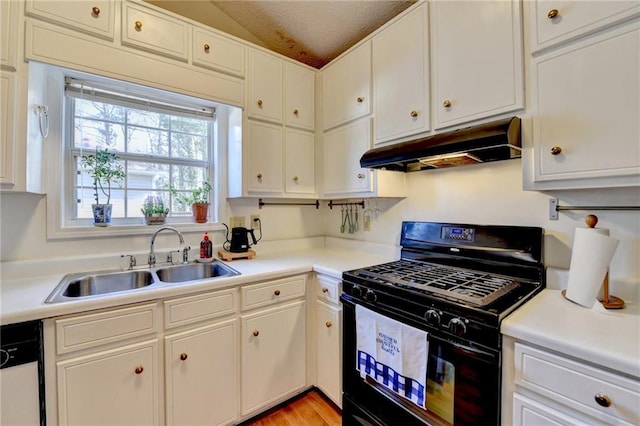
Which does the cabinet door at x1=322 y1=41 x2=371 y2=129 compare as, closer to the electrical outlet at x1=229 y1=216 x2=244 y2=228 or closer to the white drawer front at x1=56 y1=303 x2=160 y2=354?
the electrical outlet at x1=229 y1=216 x2=244 y2=228

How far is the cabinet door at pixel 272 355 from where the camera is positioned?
1611 millimetres

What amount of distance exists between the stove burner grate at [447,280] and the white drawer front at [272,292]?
1.51ft

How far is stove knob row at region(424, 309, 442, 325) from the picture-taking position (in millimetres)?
1109

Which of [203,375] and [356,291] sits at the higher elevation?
[356,291]

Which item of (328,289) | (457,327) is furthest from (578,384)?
(328,289)

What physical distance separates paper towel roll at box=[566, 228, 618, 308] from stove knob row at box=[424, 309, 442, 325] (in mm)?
544

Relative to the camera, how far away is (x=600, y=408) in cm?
77

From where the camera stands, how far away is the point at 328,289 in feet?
5.72

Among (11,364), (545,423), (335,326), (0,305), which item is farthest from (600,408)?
(0,305)

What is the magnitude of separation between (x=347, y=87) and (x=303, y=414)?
2287 millimetres

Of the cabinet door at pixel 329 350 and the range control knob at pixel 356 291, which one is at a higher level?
the range control knob at pixel 356 291

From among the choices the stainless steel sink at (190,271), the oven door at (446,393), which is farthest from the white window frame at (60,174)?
the oven door at (446,393)

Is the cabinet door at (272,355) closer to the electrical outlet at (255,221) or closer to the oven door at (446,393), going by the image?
the oven door at (446,393)

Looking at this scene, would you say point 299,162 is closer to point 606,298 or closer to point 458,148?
point 458,148
